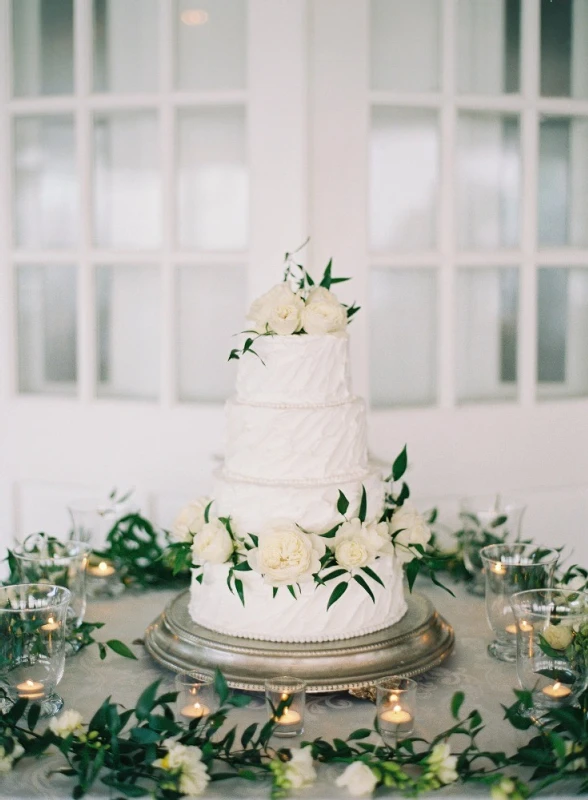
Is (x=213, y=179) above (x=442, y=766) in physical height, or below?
above

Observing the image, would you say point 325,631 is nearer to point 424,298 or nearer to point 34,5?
point 424,298

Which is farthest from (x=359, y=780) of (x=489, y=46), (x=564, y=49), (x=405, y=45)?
(x=564, y=49)

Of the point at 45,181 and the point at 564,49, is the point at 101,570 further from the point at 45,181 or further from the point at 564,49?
the point at 564,49

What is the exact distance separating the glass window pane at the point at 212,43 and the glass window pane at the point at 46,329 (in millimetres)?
679

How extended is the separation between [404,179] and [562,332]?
0.68 meters

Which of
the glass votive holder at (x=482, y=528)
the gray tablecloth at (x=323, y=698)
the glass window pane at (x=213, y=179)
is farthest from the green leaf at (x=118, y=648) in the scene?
the glass window pane at (x=213, y=179)

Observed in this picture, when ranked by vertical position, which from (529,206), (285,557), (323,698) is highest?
(529,206)

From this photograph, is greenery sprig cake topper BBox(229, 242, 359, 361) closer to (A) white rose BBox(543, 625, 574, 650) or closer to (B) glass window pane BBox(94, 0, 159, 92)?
(A) white rose BBox(543, 625, 574, 650)

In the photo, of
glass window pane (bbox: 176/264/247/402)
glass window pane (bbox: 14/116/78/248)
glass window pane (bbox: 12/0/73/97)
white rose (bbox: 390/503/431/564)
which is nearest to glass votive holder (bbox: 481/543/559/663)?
white rose (bbox: 390/503/431/564)

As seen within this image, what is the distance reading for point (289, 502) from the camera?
1.56m

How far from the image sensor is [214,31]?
8.64 ft

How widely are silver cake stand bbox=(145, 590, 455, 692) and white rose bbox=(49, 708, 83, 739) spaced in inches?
10.2

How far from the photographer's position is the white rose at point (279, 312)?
1600mm

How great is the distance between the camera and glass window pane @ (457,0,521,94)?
2.70 m
